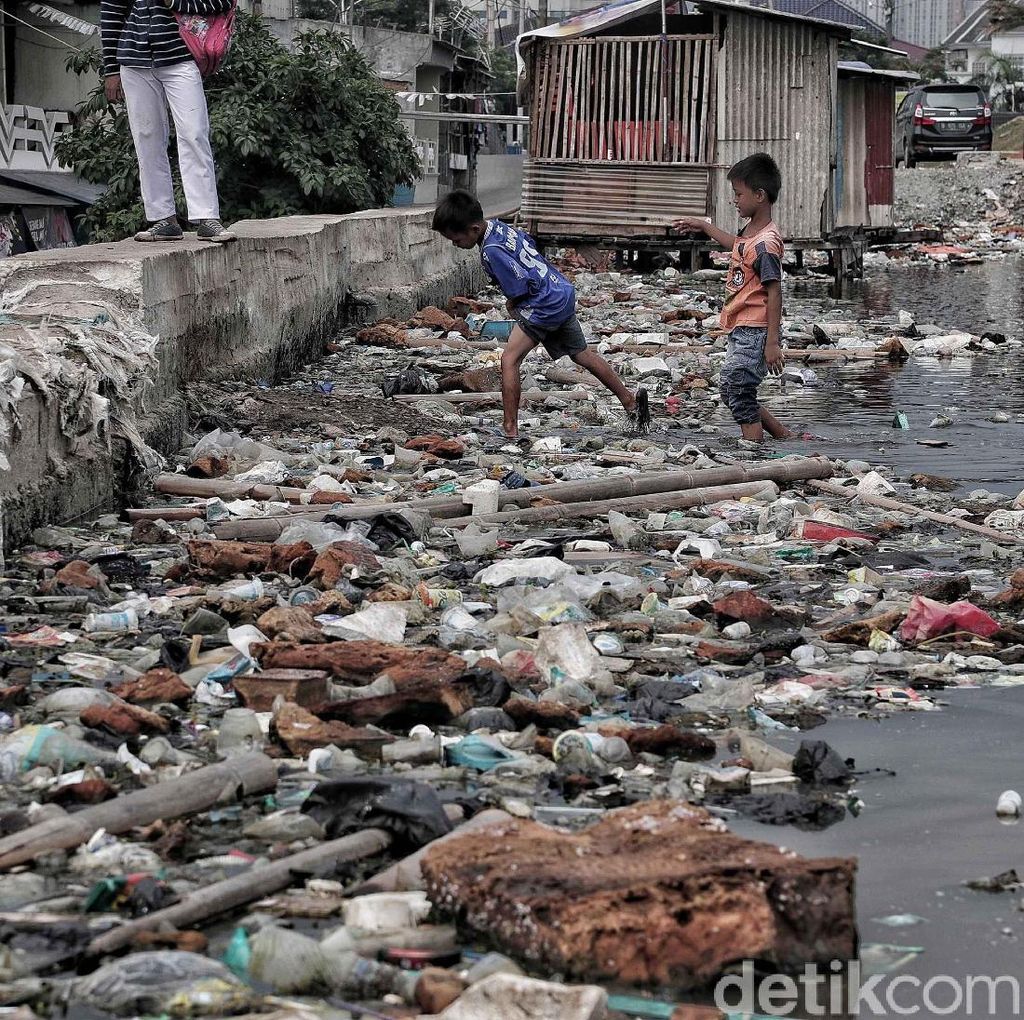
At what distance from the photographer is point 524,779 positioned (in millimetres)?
3402

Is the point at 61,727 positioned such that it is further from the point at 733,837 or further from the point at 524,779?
the point at 733,837

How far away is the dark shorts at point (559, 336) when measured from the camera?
782 centimetres

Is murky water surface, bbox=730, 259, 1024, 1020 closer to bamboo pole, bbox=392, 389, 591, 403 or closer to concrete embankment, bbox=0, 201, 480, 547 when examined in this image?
concrete embankment, bbox=0, 201, 480, 547

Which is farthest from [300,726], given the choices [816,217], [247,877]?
[816,217]

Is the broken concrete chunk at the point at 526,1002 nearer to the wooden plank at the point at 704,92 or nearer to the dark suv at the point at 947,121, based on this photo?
the wooden plank at the point at 704,92

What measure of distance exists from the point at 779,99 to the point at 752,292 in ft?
32.0

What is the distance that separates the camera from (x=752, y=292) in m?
7.52

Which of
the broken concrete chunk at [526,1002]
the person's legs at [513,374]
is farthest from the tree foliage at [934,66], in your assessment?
the broken concrete chunk at [526,1002]

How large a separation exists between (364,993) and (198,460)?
4420 mm

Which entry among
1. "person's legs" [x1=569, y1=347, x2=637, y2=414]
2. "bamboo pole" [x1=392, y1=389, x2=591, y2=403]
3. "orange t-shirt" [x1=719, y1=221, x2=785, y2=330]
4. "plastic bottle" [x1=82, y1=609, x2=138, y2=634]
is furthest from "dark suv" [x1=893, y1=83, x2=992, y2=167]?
"plastic bottle" [x1=82, y1=609, x2=138, y2=634]

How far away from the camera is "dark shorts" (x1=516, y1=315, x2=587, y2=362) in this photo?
782cm

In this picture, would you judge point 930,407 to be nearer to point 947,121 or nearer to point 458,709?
point 458,709

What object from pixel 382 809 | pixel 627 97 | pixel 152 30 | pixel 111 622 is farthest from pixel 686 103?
pixel 382 809

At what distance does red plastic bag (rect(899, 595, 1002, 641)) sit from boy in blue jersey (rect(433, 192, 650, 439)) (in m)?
3.55
